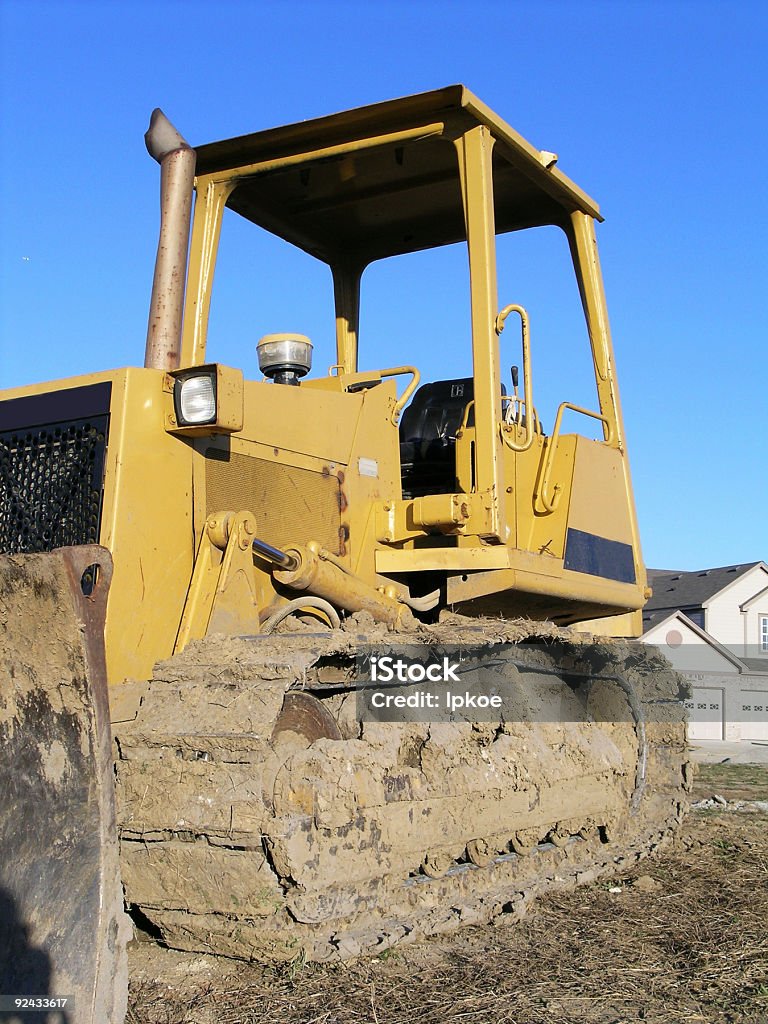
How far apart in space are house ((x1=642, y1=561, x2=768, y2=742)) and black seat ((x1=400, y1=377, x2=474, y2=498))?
16.7 metres

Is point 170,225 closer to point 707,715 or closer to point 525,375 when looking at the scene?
point 525,375

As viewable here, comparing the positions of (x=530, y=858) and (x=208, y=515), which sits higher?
(x=208, y=515)

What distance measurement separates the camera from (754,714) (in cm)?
2680

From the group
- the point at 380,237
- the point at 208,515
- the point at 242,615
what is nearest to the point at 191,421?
the point at 208,515

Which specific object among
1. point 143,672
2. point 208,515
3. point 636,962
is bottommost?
point 636,962

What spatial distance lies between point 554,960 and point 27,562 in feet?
7.85

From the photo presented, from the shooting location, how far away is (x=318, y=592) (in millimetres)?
5125

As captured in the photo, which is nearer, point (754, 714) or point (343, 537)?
point (343, 537)

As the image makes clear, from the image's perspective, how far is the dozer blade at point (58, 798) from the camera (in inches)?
127

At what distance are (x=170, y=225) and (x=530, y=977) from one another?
3.33 metres

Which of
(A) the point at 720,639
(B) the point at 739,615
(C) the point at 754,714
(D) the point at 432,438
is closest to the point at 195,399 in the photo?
(D) the point at 432,438

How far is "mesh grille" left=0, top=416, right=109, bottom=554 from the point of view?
4.43 metres

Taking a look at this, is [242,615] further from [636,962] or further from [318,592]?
[636,962]

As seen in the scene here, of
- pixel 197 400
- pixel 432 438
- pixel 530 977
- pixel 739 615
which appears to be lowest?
pixel 530 977
